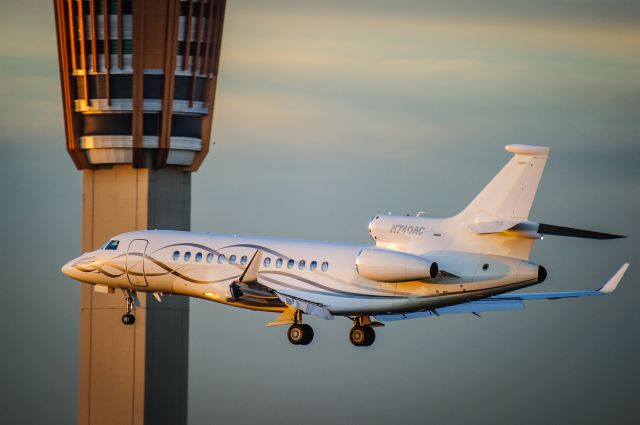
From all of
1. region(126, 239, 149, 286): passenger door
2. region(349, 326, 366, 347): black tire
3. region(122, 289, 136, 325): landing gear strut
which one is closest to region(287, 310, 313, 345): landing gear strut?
region(349, 326, 366, 347): black tire

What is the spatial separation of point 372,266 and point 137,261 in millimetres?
11367

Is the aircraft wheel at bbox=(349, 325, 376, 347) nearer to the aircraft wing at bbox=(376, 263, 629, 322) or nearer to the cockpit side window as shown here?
the aircraft wing at bbox=(376, 263, 629, 322)

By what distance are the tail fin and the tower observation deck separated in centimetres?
3208

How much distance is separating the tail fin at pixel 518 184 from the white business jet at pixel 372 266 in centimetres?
3

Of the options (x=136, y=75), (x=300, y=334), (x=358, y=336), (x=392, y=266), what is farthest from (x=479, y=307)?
(x=136, y=75)

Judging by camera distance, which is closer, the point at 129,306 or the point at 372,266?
the point at 372,266

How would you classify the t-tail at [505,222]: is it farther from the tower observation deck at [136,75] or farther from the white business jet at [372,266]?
the tower observation deck at [136,75]

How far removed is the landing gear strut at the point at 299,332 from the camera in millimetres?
55438

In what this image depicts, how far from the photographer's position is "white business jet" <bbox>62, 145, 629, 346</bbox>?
50.5 m

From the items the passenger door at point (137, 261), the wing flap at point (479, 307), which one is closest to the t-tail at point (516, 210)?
the wing flap at point (479, 307)

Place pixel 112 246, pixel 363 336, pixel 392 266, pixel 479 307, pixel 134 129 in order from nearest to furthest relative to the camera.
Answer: pixel 392 266 < pixel 363 336 < pixel 479 307 < pixel 112 246 < pixel 134 129

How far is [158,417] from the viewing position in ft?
277

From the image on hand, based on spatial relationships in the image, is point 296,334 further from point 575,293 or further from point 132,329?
point 132,329

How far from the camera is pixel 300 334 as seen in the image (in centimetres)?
5544
